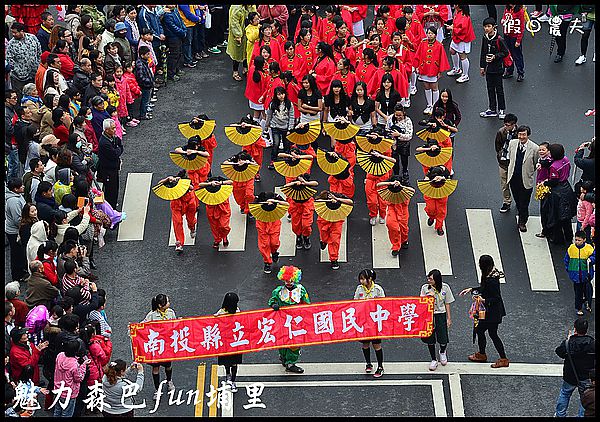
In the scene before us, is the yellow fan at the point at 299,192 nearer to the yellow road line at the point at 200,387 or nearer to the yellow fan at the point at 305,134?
the yellow fan at the point at 305,134

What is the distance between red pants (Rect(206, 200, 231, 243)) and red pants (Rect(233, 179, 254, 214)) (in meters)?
0.80

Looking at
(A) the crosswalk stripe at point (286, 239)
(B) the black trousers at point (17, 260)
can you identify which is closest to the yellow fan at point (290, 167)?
(A) the crosswalk stripe at point (286, 239)

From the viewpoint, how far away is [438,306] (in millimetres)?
18859

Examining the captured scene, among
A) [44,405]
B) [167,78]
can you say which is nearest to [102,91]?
[167,78]

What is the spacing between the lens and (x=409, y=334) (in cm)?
1873

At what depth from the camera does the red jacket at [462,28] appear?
1057 inches

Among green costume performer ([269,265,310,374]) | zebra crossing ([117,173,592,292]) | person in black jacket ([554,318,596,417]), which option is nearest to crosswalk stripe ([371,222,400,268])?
zebra crossing ([117,173,592,292])

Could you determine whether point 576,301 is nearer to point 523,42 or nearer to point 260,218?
point 260,218

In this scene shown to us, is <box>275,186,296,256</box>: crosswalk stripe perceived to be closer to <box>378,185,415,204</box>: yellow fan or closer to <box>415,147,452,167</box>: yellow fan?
<box>378,185,415,204</box>: yellow fan

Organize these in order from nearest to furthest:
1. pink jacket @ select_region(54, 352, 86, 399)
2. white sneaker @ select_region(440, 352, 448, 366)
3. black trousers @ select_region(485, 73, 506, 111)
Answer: pink jacket @ select_region(54, 352, 86, 399)
white sneaker @ select_region(440, 352, 448, 366)
black trousers @ select_region(485, 73, 506, 111)

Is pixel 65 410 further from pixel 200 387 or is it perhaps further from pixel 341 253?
pixel 341 253

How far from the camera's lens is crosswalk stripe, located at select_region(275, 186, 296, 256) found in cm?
2237

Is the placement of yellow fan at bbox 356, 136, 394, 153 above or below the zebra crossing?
above

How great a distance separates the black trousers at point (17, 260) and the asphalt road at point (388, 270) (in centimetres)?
84
